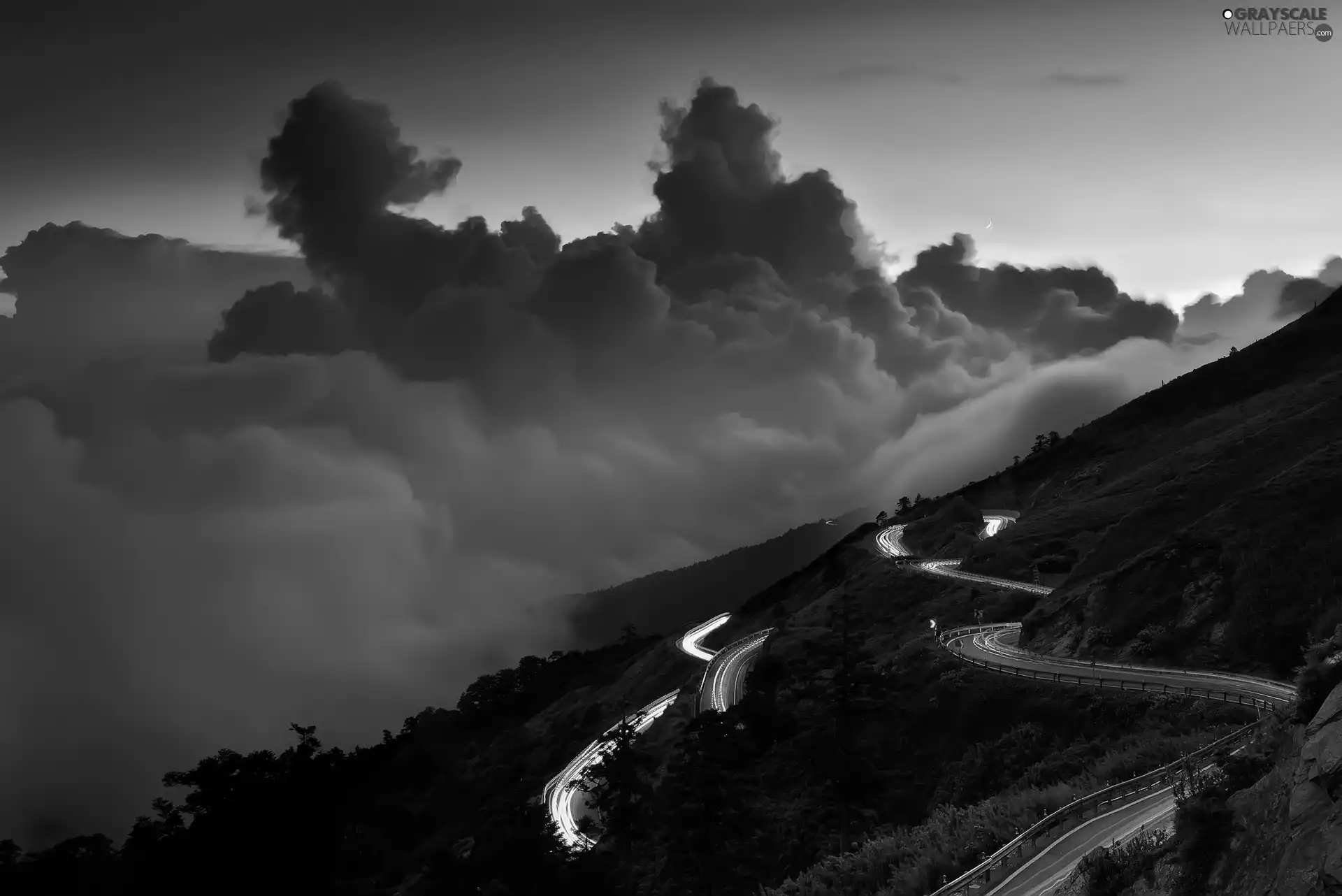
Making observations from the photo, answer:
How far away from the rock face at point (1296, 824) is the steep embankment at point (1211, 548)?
30316 mm

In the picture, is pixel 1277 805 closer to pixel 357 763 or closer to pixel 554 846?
pixel 554 846

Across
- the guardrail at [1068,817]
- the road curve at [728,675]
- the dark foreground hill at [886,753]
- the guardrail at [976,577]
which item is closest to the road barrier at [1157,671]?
the dark foreground hill at [886,753]

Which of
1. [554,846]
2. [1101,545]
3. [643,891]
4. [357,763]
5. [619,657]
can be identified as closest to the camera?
[643,891]

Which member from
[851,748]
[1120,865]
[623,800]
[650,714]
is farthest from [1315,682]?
[650,714]

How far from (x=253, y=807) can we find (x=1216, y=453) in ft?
266

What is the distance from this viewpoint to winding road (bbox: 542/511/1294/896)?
73.9 ft

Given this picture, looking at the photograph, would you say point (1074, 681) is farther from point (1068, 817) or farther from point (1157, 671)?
point (1068, 817)

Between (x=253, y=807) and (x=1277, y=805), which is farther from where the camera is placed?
(x=253, y=807)

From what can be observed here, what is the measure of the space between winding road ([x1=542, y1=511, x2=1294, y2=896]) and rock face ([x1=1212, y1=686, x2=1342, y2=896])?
23.1 ft

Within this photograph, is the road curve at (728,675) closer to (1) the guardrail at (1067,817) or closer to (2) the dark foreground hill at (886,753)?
(2) the dark foreground hill at (886,753)

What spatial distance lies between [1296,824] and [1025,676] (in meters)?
37.2

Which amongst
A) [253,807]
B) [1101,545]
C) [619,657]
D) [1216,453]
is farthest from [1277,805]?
[619,657]

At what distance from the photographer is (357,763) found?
123062 mm

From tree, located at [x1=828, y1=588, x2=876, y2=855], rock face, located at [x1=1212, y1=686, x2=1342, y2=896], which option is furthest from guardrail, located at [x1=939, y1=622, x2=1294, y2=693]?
rock face, located at [x1=1212, y1=686, x2=1342, y2=896]
